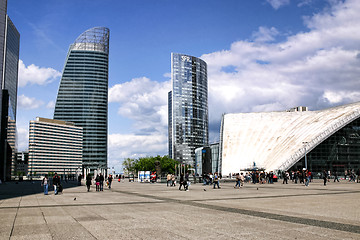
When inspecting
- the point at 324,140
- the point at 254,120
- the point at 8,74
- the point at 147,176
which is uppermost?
the point at 8,74

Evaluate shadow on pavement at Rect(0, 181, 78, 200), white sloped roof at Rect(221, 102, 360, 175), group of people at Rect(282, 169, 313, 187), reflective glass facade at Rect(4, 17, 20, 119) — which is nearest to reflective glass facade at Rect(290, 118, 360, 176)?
white sloped roof at Rect(221, 102, 360, 175)

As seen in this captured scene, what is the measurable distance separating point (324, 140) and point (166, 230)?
229 feet

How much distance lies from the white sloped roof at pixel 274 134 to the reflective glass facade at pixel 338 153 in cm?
182

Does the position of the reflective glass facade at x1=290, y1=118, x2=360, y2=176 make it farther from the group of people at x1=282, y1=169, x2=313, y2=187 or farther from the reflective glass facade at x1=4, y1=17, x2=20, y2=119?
the reflective glass facade at x1=4, y1=17, x2=20, y2=119

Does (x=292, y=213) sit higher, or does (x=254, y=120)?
(x=254, y=120)

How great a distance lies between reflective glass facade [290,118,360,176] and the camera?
71.2 metres

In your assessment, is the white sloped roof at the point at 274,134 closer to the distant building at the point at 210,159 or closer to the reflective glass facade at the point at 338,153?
the reflective glass facade at the point at 338,153

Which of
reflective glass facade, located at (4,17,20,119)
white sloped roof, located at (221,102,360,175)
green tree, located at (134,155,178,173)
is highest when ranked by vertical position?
reflective glass facade, located at (4,17,20,119)

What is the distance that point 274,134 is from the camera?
82.3m

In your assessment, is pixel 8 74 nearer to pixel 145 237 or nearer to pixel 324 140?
pixel 324 140

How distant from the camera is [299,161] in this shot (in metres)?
69.9

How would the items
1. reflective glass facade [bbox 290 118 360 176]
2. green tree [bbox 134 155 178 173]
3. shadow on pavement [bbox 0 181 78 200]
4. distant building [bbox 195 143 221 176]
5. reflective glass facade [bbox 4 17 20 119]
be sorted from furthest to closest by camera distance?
reflective glass facade [bbox 4 17 20 119]
green tree [bbox 134 155 178 173]
reflective glass facade [bbox 290 118 360 176]
distant building [bbox 195 143 221 176]
shadow on pavement [bbox 0 181 78 200]

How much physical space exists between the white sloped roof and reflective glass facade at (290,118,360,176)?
1.82 meters

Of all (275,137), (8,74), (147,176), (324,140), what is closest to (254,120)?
(275,137)
